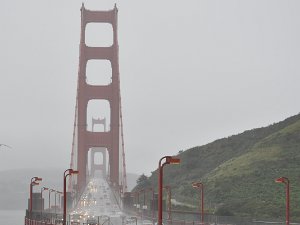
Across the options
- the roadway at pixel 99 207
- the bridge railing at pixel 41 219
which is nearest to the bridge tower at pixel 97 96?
the roadway at pixel 99 207

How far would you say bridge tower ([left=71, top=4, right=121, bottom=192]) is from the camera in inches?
4262

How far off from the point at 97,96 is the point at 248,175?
109 feet

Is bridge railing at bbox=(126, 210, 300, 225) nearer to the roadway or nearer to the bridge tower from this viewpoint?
the roadway

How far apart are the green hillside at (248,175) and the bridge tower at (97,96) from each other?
495 inches

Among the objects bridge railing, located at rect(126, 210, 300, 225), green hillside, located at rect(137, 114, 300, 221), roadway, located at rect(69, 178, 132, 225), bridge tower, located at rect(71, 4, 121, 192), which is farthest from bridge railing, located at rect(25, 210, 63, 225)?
bridge tower, located at rect(71, 4, 121, 192)

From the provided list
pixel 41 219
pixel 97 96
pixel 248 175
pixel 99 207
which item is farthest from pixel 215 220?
pixel 97 96

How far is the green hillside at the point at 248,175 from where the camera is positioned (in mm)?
66625

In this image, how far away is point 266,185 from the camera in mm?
77438

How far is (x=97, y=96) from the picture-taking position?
110m

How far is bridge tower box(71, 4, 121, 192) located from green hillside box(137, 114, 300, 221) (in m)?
12.6

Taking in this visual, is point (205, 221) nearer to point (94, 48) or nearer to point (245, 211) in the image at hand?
point (245, 211)

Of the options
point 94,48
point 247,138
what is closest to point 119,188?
point 94,48

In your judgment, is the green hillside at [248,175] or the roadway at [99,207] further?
the green hillside at [248,175]

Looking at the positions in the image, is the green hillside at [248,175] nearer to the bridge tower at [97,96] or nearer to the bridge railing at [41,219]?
the bridge tower at [97,96]
